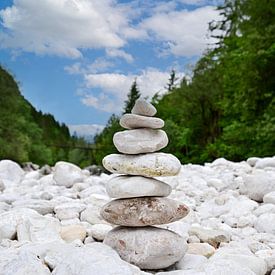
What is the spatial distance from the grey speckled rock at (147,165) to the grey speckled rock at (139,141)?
0.05m

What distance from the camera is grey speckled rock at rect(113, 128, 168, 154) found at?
3008 millimetres

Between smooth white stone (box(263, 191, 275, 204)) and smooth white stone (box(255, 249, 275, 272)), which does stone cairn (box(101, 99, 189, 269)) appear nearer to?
smooth white stone (box(255, 249, 275, 272))

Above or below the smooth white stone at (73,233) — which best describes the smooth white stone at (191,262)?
below

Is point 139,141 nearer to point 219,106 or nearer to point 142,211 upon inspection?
point 142,211

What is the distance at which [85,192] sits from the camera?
5684 millimetres

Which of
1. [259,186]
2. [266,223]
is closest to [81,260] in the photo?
[266,223]

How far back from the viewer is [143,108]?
3025mm

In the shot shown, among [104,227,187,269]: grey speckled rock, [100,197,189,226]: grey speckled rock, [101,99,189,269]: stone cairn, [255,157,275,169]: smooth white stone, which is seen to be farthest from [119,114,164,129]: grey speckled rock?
[255,157,275,169]: smooth white stone

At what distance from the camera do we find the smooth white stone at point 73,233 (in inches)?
139

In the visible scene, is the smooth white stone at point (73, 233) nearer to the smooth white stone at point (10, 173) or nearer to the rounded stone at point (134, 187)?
the rounded stone at point (134, 187)

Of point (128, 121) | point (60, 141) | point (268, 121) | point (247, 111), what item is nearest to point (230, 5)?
point (247, 111)

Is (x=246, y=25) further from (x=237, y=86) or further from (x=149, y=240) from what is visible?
(x=149, y=240)

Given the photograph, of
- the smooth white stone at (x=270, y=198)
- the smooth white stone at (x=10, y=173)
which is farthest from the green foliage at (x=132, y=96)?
the smooth white stone at (x=270, y=198)

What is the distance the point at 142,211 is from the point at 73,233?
0.93 metres
